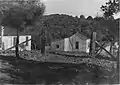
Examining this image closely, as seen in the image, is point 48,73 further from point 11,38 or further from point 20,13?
point 20,13

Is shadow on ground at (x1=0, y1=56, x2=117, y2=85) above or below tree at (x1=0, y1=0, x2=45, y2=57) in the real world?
below

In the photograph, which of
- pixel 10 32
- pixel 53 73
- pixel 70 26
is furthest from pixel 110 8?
pixel 10 32

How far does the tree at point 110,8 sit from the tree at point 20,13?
0.76 metres

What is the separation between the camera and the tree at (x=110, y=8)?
1.80 m

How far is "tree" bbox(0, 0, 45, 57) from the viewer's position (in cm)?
192

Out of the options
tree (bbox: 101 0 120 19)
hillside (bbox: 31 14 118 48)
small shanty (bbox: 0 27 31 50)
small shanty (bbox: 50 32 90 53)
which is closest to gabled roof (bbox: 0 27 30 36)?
small shanty (bbox: 0 27 31 50)

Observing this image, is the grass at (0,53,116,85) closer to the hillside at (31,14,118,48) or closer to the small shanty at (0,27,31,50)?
the small shanty at (0,27,31,50)

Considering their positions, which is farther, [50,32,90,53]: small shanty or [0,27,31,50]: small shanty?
[0,27,31,50]: small shanty

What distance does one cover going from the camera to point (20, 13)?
6.45 ft

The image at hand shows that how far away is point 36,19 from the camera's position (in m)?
1.96

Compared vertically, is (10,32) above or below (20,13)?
below

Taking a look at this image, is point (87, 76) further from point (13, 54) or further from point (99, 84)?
point (13, 54)

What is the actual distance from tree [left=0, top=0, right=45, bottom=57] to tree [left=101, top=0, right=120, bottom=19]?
76 centimetres

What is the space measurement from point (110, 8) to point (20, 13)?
1.11 m
